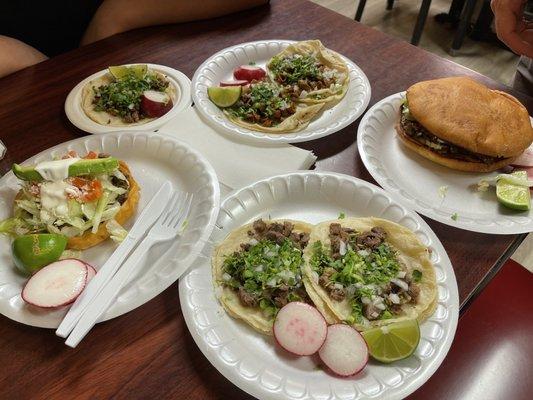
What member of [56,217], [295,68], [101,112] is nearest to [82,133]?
[101,112]

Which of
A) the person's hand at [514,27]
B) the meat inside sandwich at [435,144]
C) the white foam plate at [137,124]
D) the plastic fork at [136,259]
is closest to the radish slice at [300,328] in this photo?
the plastic fork at [136,259]

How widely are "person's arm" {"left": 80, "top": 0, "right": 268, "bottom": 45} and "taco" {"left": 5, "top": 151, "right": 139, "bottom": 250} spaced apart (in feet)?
5.33

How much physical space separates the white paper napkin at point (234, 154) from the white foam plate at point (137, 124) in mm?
56

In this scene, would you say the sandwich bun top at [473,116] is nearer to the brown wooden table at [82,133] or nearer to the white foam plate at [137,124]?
the brown wooden table at [82,133]

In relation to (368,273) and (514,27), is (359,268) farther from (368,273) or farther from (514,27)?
(514,27)

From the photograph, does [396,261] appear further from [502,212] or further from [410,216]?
[502,212]

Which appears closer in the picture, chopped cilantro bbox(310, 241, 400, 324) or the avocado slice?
chopped cilantro bbox(310, 241, 400, 324)

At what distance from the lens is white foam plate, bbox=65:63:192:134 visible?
7.47ft

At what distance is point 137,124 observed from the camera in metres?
2.34

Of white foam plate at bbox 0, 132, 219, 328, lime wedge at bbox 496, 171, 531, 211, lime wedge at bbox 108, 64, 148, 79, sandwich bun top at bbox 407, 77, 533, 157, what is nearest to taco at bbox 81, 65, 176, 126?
lime wedge at bbox 108, 64, 148, 79

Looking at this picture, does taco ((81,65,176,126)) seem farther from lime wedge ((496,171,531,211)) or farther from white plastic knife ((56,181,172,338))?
lime wedge ((496,171,531,211))

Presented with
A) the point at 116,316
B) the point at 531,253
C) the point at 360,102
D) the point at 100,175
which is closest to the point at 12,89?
the point at 100,175

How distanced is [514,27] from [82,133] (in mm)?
2726

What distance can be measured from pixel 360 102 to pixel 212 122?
33.5 inches
